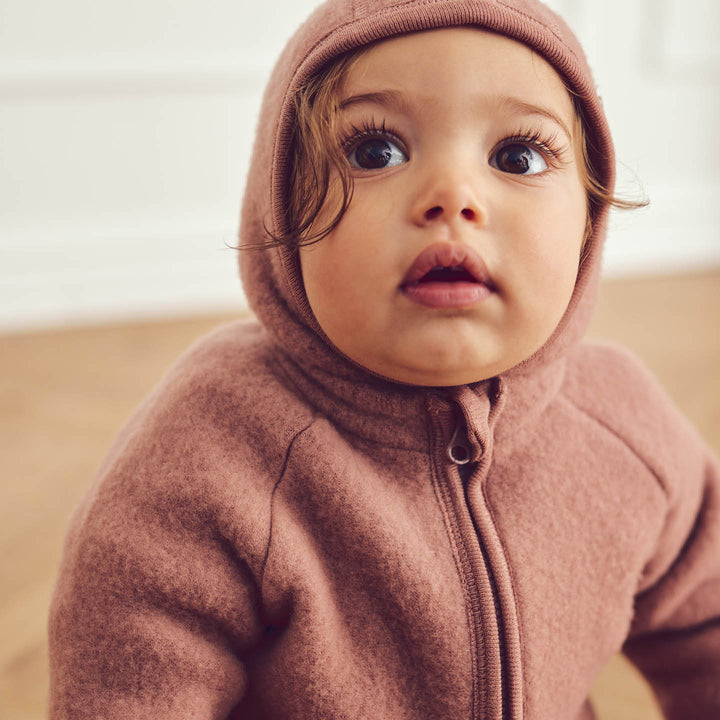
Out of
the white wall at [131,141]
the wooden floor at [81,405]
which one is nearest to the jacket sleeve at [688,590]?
the wooden floor at [81,405]

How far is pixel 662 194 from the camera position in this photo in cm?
212

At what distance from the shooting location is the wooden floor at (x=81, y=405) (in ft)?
2.87

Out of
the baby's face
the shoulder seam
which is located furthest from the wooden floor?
the baby's face

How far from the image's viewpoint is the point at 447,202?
A: 1.53 feet

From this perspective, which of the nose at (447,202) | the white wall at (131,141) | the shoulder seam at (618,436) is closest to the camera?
the nose at (447,202)

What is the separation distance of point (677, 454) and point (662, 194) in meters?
1.61

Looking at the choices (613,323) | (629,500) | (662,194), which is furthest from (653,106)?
(629,500)

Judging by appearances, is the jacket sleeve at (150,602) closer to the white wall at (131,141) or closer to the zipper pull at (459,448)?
the zipper pull at (459,448)

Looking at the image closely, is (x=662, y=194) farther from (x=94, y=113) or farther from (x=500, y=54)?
(x=500, y=54)

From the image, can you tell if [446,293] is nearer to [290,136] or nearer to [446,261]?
[446,261]

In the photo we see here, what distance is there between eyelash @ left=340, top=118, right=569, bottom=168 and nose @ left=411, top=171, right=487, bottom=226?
35 mm

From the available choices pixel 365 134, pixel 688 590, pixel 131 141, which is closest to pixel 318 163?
pixel 365 134

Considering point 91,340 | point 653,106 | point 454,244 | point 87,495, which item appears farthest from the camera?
point 653,106

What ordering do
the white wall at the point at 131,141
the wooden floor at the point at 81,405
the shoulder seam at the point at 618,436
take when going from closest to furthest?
the shoulder seam at the point at 618,436 < the wooden floor at the point at 81,405 < the white wall at the point at 131,141
